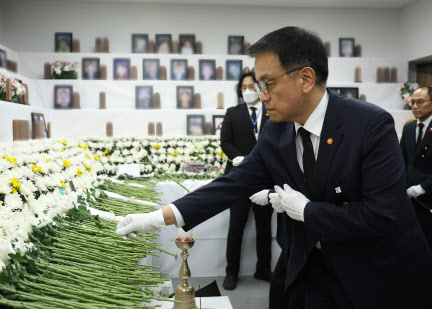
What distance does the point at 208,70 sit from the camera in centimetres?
621

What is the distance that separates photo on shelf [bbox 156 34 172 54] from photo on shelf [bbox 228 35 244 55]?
97cm

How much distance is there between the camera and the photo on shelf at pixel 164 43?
6367mm

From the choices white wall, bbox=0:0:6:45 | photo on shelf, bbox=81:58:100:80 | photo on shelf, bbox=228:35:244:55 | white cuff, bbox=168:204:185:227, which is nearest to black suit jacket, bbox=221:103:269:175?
white cuff, bbox=168:204:185:227

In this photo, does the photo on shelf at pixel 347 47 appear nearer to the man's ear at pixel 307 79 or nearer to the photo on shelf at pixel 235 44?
the photo on shelf at pixel 235 44

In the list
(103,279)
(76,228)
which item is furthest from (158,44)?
(103,279)

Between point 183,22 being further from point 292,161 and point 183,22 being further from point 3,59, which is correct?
point 292,161

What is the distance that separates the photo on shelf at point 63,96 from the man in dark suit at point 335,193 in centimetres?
462

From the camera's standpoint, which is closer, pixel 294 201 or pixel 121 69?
pixel 294 201

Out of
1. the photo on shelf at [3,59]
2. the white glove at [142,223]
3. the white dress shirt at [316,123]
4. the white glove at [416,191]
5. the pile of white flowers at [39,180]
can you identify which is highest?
the photo on shelf at [3,59]

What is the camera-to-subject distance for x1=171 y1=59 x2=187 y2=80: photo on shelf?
609 centimetres

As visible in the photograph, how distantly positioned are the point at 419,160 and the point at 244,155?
146 cm

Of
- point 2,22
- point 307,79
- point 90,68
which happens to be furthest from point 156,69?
point 307,79

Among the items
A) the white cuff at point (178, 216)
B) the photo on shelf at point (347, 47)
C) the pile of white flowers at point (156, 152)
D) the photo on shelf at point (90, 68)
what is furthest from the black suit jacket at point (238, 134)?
the photo on shelf at point (347, 47)

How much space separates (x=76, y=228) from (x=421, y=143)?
2.90 m
